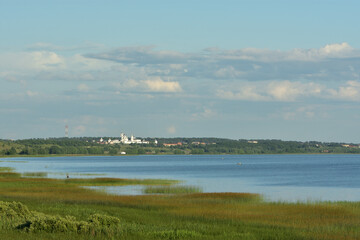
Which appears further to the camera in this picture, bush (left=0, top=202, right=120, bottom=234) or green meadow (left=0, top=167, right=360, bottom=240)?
green meadow (left=0, top=167, right=360, bottom=240)

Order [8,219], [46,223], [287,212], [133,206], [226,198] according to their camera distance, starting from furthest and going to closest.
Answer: [226,198] < [133,206] < [287,212] < [8,219] < [46,223]

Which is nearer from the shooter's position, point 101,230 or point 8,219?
point 101,230

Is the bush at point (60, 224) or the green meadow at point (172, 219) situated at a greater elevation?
the bush at point (60, 224)

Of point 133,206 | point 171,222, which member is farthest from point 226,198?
point 171,222

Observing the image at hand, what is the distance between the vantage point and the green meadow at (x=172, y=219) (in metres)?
29.2

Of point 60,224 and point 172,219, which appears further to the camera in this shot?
point 172,219

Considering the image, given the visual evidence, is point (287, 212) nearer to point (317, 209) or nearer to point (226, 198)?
point (317, 209)

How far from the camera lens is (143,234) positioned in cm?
2952

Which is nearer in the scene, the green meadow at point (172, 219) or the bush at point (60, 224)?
the bush at point (60, 224)

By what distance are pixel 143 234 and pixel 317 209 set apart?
19360 millimetres

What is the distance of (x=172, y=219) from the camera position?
123ft

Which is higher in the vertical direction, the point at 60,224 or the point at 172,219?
the point at 60,224

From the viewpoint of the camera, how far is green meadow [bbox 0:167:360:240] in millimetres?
29219

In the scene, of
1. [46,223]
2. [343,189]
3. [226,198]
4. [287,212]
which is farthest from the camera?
[343,189]
